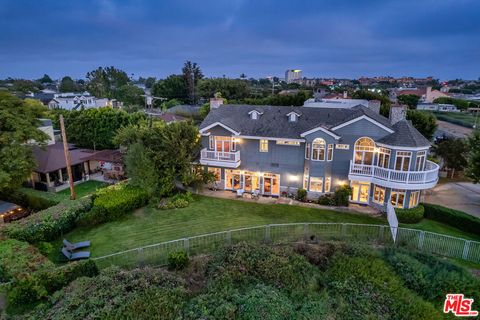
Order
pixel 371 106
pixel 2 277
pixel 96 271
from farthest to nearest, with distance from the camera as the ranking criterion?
pixel 371 106
pixel 96 271
pixel 2 277

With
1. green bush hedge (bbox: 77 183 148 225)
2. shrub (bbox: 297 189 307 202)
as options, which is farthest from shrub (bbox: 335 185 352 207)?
green bush hedge (bbox: 77 183 148 225)

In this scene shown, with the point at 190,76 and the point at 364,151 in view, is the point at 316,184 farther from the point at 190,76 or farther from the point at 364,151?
the point at 190,76

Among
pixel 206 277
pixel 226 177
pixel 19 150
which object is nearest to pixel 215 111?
pixel 226 177

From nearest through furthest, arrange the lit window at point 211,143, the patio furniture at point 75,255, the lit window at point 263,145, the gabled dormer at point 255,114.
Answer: the patio furniture at point 75,255
the lit window at point 263,145
the lit window at point 211,143
the gabled dormer at point 255,114

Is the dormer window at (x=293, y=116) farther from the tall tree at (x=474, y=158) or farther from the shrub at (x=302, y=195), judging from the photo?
the tall tree at (x=474, y=158)

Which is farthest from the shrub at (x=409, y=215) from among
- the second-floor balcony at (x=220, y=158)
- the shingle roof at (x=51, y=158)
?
the shingle roof at (x=51, y=158)

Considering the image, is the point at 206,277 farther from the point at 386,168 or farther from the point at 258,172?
the point at 386,168
